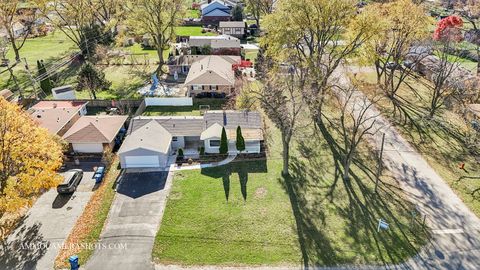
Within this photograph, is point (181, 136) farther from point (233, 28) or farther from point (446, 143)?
point (233, 28)

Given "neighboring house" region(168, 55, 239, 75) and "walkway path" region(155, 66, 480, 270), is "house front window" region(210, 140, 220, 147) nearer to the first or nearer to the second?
"walkway path" region(155, 66, 480, 270)

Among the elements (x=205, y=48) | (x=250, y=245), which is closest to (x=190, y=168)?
(x=250, y=245)

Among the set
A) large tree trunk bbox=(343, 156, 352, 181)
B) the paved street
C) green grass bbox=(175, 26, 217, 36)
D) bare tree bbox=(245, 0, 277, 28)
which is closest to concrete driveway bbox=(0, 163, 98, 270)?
large tree trunk bbox=(343, 156, 352, 181)

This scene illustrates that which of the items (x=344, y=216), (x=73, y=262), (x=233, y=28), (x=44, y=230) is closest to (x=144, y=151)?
(x=44, y=230)

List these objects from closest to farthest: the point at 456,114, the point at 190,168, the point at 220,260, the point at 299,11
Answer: the point at 220,260, the point at 190,168, the point at 299,11, the point at 456,114

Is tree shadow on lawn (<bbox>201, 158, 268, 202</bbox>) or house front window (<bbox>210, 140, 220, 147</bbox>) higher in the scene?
house front window (<bbox>210, 140, 220, 147</bbox>)

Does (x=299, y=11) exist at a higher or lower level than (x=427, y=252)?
higher

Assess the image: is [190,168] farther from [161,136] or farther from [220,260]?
[220,260]
